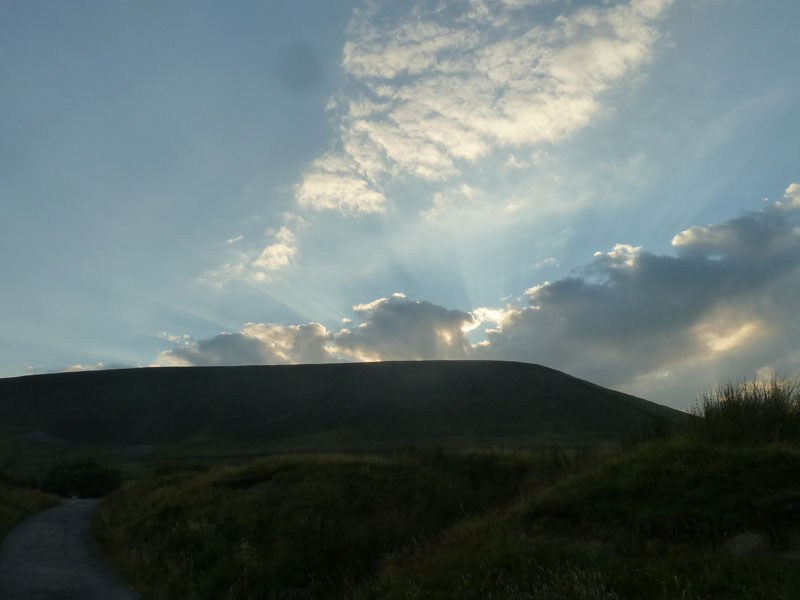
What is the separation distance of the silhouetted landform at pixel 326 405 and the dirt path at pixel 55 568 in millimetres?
71926

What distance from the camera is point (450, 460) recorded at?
85.9 ft

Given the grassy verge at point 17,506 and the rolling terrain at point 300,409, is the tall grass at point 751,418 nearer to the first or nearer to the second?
the grassy verge at point 17,506

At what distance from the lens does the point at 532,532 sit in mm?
12070

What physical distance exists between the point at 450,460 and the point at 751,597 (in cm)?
1925

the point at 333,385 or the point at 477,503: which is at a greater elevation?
the point at 333,385

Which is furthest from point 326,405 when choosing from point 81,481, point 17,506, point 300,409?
point 17,506

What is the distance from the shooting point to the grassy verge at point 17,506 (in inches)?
956

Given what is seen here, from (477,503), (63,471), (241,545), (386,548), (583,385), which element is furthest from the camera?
(583,385)

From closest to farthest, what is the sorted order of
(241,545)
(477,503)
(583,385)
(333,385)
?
(241,545), (477,503), (583,385), (333,385)

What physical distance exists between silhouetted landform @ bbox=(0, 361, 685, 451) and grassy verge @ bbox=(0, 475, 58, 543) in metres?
59.7

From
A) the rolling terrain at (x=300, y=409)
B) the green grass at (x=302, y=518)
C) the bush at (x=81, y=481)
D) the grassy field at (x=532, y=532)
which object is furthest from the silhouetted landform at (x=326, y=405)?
the grassy field at (x=532, y=532)

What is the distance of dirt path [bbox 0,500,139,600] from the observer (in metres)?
13.2

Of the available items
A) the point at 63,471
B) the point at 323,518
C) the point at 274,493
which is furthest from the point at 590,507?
the point at 63,471

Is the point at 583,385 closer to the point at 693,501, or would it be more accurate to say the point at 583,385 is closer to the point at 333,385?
the point at 333,385
